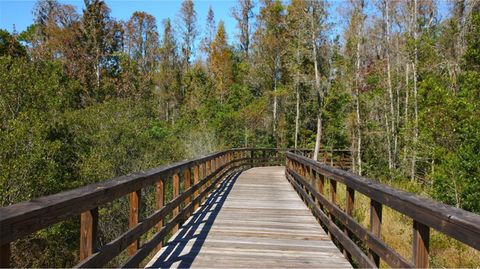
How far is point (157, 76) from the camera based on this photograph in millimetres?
50031

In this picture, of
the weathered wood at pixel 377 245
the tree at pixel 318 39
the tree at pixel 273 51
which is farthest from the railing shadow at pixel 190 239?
the tree at pixel 273 51

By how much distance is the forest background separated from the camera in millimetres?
15781

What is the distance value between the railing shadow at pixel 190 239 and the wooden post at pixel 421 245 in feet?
7.48

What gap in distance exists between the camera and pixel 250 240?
534 centimetres

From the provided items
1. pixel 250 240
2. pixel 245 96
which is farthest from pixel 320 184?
pixel 245 96

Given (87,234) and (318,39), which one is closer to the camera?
(87,234)

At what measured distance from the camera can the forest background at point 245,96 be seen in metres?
15.8

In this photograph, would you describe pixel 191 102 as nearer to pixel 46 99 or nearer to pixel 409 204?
pixel 46 99

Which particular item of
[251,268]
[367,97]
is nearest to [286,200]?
[251,268]

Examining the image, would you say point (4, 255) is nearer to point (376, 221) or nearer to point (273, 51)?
point (376, 221)

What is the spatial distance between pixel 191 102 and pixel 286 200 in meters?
35.3

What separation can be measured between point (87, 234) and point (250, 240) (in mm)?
2846

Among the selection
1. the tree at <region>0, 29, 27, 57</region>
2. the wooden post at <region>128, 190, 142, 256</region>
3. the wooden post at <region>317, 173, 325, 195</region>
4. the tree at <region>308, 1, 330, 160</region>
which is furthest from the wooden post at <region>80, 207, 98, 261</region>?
the tree at <region>0, 29, 27, 57</region>

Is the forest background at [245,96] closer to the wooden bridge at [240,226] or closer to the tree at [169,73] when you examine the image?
the tree at [169,73]
